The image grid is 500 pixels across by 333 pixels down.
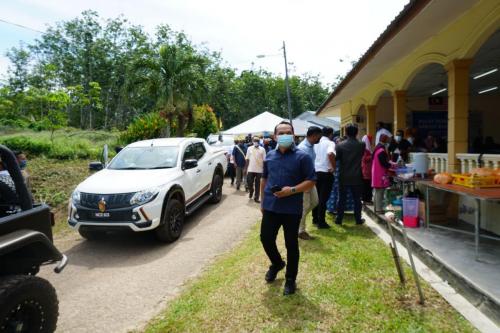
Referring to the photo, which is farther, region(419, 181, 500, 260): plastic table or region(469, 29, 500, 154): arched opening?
region(469, 29, 500, 154): arched opening

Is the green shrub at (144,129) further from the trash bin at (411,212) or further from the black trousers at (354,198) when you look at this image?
the trash bin at (411,212)

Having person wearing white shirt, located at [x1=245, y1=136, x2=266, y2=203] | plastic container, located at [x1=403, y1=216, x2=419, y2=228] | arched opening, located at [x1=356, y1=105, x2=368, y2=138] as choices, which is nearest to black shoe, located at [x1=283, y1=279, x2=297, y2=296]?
plastic container, located at [x1=403, y1=216, x2=419, y2=228]

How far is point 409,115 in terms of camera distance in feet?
47.8

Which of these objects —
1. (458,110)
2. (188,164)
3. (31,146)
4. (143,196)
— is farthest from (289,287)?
(31,146)

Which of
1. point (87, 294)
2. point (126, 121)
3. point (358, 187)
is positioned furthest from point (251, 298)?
point (126, 121)

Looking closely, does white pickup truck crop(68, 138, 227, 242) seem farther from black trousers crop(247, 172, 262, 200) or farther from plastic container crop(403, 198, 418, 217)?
plastic container crop(403, 198, 418, 217)

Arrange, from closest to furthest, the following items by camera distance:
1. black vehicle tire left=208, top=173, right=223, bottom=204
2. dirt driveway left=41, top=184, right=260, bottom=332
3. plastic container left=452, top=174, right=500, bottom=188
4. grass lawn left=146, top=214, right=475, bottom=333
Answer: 1. grass lawn left=146, top=214, right=475, bottom=333
2. dirt driveway left=41, top=184, right=260, bottom=332
3. plastic container left=452, top=174, right=500, bottom=188
4. black vehicle tire left=208, top=173, right=223, bottom=204

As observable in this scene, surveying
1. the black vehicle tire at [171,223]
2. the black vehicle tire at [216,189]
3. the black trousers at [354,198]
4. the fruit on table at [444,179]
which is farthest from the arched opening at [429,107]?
the black vehicle tire at [171,223]

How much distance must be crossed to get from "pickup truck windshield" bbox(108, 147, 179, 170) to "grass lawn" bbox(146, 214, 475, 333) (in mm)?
3024

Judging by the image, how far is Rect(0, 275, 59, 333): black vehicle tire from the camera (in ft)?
8.66

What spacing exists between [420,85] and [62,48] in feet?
131

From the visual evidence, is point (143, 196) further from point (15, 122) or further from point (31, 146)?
point (15, 122)

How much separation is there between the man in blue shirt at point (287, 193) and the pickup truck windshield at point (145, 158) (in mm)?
3853

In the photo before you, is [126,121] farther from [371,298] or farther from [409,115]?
[371,298]
